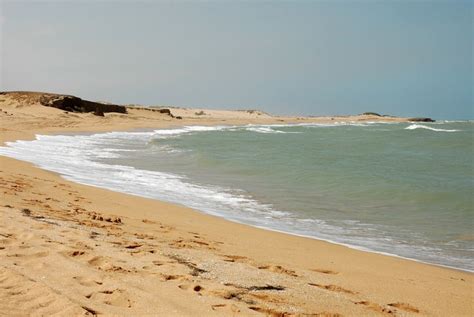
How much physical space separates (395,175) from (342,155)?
602 cm

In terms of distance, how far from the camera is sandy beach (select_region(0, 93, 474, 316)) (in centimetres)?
381

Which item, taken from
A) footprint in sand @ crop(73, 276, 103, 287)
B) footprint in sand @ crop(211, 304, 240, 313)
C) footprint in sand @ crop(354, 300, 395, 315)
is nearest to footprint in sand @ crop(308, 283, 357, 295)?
footprint in sand @ crop(354, 300, 395, 315)

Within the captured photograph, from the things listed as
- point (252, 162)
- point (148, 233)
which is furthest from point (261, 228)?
point (252, 162)

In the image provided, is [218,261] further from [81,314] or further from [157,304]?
[81,314]

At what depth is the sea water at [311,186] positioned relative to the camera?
835 cm

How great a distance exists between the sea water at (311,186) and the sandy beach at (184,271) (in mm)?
1304

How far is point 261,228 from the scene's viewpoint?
320 inches

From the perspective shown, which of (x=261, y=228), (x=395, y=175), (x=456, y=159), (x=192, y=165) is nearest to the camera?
(x=261, y=228)

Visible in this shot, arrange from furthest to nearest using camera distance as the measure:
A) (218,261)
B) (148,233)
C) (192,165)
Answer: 1. (192,165)
2. (148,233)
3. (218,261)

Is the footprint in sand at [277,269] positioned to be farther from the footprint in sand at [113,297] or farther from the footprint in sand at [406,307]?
the footprint in sand at [113,297]

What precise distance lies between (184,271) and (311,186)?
895 cm

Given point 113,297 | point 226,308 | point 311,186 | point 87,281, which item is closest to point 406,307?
point 226,308

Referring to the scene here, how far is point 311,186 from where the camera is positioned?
43.4ft

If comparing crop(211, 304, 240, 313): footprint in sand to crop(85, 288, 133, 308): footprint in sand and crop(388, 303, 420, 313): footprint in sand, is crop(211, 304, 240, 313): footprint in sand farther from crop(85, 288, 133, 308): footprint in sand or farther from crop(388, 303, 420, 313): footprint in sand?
crop(388, 303, 420, 313): footprint in sand
